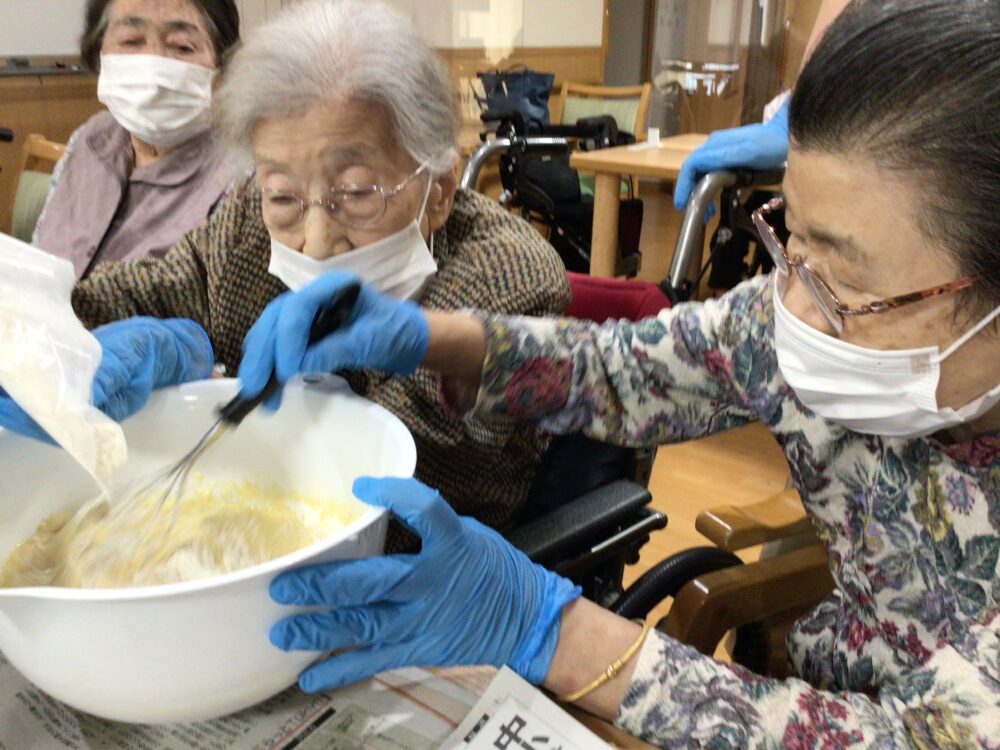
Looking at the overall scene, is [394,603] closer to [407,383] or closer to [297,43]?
[407,383]

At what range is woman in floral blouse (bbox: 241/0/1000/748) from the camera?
59 cm

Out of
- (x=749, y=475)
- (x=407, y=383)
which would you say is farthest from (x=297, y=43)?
(x=749, y=475)

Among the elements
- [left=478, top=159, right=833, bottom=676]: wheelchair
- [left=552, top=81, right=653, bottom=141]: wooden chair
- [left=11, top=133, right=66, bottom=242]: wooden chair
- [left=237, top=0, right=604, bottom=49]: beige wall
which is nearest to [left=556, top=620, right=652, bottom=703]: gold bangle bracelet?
[left=478, top=159, right=833, bottom=676]: wheelchair

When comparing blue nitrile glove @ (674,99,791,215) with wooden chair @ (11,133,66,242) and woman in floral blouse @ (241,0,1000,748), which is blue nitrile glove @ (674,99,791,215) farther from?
wooden chair @ (11,133,66,242)

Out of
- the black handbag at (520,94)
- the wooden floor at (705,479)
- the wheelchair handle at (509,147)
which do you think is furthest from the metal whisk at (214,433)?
the black handbag at (520,94)

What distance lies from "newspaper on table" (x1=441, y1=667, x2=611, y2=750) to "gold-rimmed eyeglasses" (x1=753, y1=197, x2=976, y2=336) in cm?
41

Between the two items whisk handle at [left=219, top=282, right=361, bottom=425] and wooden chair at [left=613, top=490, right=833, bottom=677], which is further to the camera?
wooden chair at [left=613, top=490, right=833, bottom=677]

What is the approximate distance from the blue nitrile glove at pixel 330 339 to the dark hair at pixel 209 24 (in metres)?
1.01

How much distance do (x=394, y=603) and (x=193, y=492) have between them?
299 mm

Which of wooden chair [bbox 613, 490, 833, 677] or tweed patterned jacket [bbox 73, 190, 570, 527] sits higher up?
tweed patterned jacket [bbox 73, 190, 570, 527]

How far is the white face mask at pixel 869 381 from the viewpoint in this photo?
0.69 meters

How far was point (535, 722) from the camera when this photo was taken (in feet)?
2.14

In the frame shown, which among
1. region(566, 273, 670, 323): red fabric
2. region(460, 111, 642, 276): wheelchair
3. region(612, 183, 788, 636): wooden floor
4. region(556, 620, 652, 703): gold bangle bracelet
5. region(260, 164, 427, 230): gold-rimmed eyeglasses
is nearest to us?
region(556, 620, 652, 703): gold bangle bracelet

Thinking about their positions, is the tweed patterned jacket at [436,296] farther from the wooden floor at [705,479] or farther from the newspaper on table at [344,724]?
the wooden floor at [705,479]
